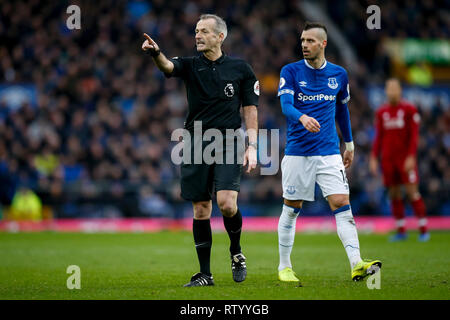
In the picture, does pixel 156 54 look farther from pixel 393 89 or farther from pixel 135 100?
pixel 135 100

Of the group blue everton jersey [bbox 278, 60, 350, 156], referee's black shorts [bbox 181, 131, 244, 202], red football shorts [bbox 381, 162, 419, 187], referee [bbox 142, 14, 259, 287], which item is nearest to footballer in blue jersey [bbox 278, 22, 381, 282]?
blue everton jersey [bbox 278, 60, 350, 156]

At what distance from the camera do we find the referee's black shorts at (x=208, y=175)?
701 cm

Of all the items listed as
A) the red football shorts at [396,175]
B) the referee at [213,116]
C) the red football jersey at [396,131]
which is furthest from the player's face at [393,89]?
the referee at [213,116]

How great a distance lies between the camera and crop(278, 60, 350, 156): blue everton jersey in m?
7.32

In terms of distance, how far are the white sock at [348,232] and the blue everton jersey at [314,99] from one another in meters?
0.64

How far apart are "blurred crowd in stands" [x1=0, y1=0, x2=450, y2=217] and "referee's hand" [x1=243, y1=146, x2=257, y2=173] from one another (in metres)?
12.2

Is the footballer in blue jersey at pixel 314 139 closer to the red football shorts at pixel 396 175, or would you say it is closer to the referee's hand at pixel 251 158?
the referee's hand at pixel 251 158

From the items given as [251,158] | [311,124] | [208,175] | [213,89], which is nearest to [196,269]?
[208,175]

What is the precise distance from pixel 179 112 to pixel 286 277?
1595 centimetres

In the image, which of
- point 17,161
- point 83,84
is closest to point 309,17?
point 83,84

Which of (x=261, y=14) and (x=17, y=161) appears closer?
(x=17, y=161)

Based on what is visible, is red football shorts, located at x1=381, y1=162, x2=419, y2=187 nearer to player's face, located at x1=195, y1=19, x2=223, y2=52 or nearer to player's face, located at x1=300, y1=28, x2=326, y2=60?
player's face, located at x1=300, y1=28, x2=326, y2=60

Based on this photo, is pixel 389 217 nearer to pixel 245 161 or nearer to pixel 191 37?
pixel 191 37
